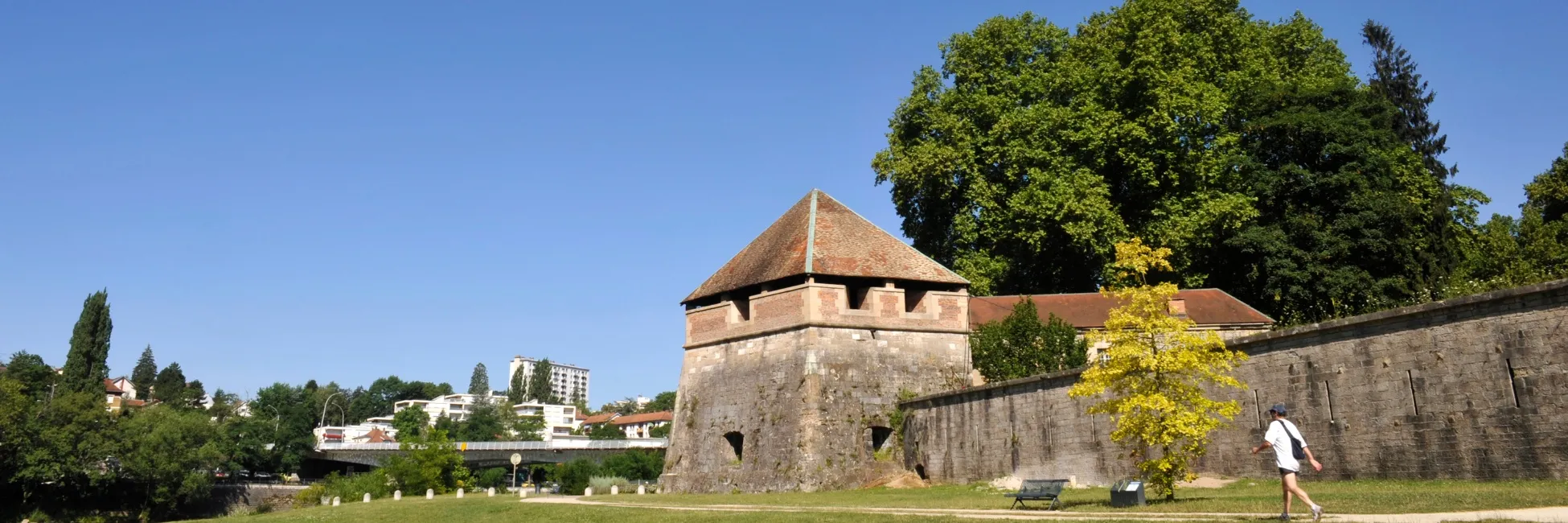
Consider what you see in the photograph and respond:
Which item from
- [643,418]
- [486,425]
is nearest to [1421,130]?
[486,425]

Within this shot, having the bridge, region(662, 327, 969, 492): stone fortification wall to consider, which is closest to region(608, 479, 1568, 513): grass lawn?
region(662, 327, 969, 492): stone fortification wall

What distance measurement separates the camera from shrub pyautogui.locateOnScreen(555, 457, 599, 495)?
39.2 metres

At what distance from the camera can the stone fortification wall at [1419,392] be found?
13.0 metres

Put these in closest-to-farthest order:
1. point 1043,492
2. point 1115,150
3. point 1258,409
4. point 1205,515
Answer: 1. point 1205,515
2. point 1043,492
3. point 1258,409
4. point 1115,150

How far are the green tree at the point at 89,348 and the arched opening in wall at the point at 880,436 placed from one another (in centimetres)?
6829

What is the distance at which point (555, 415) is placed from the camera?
17362 centimetres

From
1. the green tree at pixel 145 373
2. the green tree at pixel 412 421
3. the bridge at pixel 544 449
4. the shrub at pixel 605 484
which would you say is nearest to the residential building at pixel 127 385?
the green tree at pixel 145 373

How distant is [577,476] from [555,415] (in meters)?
137

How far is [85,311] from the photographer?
7875 centimetres

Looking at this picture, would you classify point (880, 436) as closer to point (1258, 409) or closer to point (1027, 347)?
point (1027, 347)

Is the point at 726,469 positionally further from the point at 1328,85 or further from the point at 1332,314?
the point at 1328,85

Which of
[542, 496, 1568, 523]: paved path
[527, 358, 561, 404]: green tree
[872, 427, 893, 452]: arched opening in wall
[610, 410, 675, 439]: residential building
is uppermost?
[527, 358, 561, 404]: green tree

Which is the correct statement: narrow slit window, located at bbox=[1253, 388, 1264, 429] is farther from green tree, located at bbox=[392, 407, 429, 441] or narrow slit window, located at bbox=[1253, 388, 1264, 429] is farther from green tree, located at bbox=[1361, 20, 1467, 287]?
green tree, located at bbox=[392, 407, 429, 441]

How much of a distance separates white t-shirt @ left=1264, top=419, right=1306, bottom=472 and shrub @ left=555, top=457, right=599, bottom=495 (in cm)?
2978
